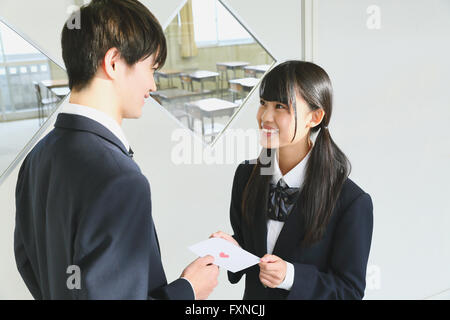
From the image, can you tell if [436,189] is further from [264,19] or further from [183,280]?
[183,280]

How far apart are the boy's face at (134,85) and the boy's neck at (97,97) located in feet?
0.08

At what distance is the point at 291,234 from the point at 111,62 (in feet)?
2.37

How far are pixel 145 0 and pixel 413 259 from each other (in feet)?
8.04

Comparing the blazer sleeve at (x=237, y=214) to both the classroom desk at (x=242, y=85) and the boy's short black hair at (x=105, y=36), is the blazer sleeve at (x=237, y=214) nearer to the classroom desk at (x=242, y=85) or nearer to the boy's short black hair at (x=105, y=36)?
the boy's short black hair at (x=105, y=36)

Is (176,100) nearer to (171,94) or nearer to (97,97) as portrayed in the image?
(171,94)

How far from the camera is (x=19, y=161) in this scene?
76.9 inches

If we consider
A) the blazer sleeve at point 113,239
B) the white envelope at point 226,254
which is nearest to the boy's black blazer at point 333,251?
the white envelope at point 226,254

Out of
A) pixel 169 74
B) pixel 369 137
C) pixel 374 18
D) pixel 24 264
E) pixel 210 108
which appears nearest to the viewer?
pixel 24 264

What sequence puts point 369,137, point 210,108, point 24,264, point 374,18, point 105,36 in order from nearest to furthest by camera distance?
1. point 105,36
2. point 24,264
3. point 210,108
4. point 374,18
5. point 369,137

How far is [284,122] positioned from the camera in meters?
1.31

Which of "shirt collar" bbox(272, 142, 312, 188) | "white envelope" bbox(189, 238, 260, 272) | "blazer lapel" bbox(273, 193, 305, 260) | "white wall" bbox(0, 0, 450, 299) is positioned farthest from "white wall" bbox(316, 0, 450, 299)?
"white envelope" bbox(189, 238, 260, 272)

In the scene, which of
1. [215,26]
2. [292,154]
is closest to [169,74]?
[215,26]

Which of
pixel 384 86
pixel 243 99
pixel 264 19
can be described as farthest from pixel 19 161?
pixel 384 86

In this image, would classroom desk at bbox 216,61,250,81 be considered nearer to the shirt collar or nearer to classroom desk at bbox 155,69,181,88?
classroom desk at bbox 155,69,181,88
